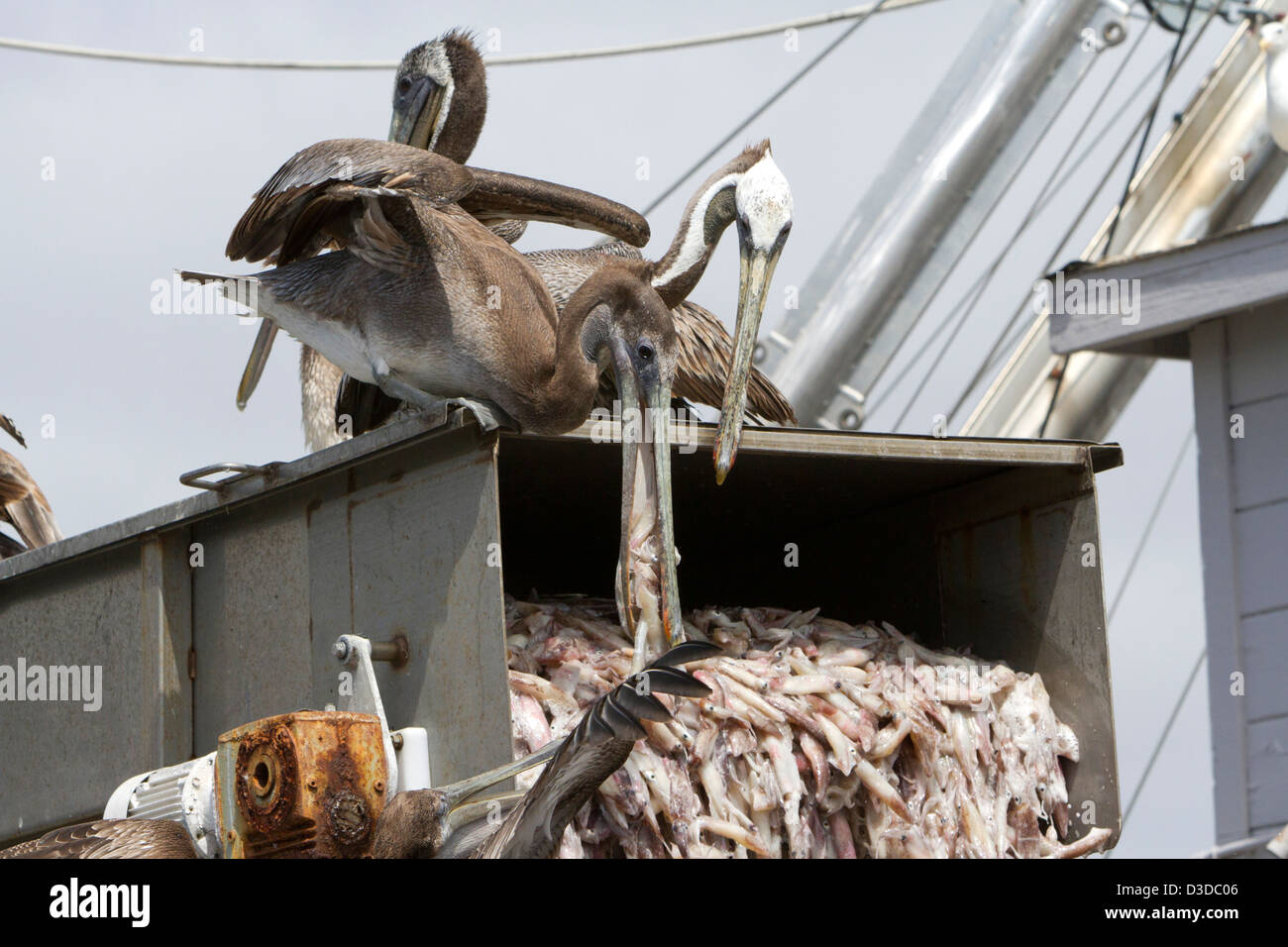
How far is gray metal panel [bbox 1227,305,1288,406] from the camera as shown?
789 cm

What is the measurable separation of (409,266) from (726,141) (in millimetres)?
6437

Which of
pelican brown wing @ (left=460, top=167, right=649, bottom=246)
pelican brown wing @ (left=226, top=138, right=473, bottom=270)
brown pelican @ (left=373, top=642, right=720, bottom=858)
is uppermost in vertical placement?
pelican brown wing @ (left=460, top=167, right=649, bottom=246)

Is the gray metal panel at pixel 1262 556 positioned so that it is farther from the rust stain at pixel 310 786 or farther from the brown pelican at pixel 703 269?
the rust stain at pixel 310 786

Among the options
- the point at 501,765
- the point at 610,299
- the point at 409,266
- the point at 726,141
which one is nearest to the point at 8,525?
the point at 409,266

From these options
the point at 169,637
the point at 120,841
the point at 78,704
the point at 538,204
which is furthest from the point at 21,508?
the point at 120,841

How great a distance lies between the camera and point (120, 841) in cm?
421

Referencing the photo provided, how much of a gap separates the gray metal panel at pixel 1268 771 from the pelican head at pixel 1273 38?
3199 mm

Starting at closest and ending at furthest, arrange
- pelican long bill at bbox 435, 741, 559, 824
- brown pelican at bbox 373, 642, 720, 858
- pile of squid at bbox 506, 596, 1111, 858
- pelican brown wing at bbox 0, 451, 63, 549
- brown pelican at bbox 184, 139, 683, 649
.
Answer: brown pelican at bbox 373, 642, 720, 858
pelican long bill at bbox 435, 741, 559, 824
pile of squid at bbox 506, 596, 1111, 858
brown pelican at bbox 184, 139, 683, 649
pelican brown wing at bbox 0, 451, 63, 549

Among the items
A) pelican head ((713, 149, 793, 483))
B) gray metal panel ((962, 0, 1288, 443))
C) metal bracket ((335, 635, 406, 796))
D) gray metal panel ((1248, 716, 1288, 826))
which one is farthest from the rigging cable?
metal bracket ((335, 635, 406, 796))

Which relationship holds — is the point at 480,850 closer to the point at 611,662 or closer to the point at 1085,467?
the point at 611,662

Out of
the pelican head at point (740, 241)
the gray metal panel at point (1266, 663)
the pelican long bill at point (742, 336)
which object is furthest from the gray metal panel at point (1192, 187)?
the pelican long bill at point (742, 336)

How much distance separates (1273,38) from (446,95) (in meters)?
4.24

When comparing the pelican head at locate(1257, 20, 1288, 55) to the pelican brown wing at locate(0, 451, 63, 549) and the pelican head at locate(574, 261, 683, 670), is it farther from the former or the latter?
the pelican brown wing at locate(0, 451, 63, 549)

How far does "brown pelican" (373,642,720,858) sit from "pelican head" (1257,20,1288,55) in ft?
20.7
